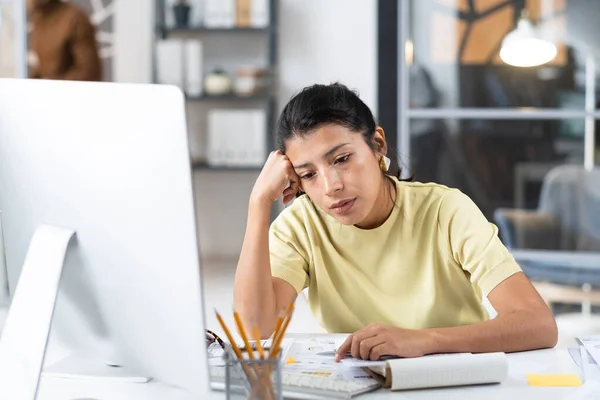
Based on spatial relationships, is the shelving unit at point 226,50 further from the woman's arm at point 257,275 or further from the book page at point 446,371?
the book page at point 446,371

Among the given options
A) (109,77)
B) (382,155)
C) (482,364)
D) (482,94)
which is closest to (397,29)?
(482,94)

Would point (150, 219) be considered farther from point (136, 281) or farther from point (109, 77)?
point (109, 77)

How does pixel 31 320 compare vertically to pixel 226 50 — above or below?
below

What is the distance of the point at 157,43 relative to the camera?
499 centimetres

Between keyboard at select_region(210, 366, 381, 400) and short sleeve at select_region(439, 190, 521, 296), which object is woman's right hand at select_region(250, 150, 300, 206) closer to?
short sleeve at select_region(439, 190, 521, 296)

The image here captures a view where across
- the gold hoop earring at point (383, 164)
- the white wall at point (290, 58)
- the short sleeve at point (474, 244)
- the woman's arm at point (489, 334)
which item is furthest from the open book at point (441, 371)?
the white wall at point (290, 58)

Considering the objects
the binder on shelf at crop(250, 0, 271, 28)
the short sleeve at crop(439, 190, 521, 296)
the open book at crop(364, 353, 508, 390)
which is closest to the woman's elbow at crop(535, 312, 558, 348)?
the short sleeve at crop(439, 190, 521, 296)

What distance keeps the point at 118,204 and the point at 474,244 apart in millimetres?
838

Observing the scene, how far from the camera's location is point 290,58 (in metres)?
5.05

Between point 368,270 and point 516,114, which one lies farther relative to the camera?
point 516,114

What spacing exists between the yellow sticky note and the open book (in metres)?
0.06

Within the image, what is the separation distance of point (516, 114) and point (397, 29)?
2.54ft

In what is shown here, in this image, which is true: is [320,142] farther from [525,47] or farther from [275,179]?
[525,47]

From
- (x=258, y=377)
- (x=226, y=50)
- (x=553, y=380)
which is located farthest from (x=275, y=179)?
(x=226, y=50)
